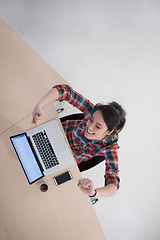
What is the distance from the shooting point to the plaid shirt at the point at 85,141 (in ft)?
4.94

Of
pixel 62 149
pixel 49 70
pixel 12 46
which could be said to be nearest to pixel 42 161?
pixel 62 149

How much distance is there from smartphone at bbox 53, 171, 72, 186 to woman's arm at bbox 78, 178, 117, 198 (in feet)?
0.53

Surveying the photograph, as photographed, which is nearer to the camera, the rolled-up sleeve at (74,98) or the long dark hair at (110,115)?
the long dark hair at (110,115)

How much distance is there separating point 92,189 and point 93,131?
1.24 ft

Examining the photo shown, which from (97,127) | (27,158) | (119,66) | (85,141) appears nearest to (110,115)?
(97,127)

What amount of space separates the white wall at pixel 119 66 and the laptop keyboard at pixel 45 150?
998 millimetres

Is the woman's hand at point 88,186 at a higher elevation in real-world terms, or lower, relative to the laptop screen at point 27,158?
lower

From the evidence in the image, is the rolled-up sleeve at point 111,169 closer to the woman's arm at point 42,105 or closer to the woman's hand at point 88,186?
the woman's hand at point 88,186

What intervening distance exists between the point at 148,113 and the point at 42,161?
4.97 ft

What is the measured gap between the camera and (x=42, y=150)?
146 cm

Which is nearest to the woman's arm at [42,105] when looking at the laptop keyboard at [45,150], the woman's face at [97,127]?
the laptop keyboard at [45,150]

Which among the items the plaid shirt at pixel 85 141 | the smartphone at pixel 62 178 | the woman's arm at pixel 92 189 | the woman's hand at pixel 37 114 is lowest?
the woman's arm at pixel 92 189

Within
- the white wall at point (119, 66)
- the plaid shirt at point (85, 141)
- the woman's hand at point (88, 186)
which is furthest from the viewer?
the white wall at point (119, 66)

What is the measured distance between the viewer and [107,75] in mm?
2555
